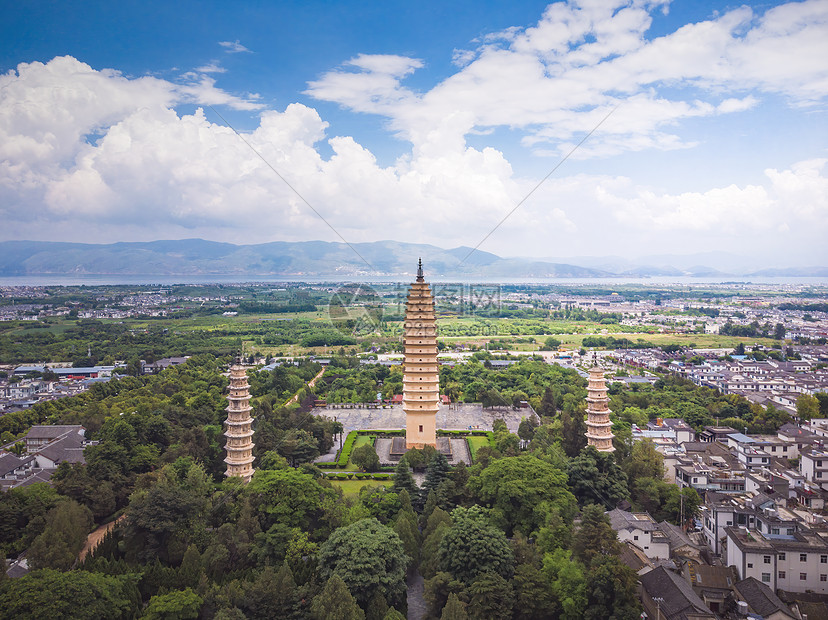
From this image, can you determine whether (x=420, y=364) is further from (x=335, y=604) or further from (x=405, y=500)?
(x=335, y=604)

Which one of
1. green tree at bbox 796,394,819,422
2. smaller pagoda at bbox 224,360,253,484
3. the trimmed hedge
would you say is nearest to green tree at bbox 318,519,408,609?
smaller pagoda at bbox 224,360,253,484

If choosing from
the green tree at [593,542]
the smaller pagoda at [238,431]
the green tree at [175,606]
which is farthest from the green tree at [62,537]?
the green tree at [593,542]

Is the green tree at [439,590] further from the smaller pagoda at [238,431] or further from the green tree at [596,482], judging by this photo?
the smaller pagoda at [238,431]

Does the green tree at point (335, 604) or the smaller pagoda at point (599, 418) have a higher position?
the smaller pagoda at point (599, 418)

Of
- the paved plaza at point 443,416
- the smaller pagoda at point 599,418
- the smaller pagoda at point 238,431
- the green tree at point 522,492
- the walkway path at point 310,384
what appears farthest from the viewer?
the walkway path at point 310,384

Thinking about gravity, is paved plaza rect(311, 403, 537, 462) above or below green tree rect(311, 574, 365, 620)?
below

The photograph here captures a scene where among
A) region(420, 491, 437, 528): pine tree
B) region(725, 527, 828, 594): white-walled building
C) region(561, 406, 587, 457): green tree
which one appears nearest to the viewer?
region(725, 527, 828, 594): white-walled building

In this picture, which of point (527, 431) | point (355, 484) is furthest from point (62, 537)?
point (527, 431)

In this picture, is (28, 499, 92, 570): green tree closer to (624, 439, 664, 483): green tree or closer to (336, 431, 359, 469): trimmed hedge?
(336, 431, 359, 469): trimmed hedge
